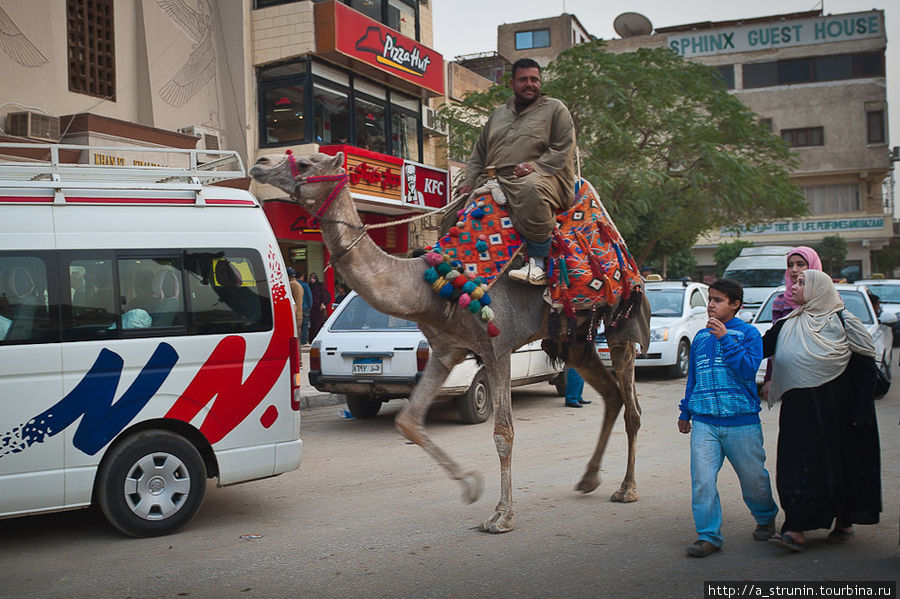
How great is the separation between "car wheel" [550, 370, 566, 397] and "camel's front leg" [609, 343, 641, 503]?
6.39m

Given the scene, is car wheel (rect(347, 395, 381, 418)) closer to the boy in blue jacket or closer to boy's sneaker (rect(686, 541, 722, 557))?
the boy in blue jacket

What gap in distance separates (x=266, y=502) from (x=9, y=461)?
86.8 inches

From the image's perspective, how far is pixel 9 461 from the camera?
551cm

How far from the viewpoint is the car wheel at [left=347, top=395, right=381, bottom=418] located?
465 inches

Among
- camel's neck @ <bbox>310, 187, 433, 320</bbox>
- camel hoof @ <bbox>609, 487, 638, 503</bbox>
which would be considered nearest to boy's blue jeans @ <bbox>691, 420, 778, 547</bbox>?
camel hoof @ <bbox>609, 487, 638, 503</bbox>

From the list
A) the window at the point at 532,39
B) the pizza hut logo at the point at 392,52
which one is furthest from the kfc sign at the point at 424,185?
the window at the point at 532,39

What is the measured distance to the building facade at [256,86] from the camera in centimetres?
1562

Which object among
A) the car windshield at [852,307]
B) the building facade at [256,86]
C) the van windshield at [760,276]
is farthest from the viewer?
the van windshield at [760,276]

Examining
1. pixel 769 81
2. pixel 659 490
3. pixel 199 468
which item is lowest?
pixel 659 490

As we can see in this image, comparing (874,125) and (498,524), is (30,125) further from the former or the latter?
(874,125)

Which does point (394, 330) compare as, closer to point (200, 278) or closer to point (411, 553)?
point (200, 278)

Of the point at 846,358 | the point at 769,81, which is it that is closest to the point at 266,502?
the point at 846,358

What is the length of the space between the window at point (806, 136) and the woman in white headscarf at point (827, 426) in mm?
53575

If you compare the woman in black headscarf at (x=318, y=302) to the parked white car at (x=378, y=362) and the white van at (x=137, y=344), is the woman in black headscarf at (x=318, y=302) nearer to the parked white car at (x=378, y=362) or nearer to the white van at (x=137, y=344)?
the parked white car at (x=378, y=362)
